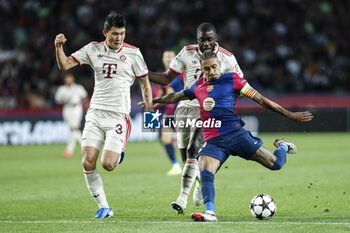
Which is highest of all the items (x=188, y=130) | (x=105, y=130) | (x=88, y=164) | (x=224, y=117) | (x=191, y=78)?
(x=191, y=78)

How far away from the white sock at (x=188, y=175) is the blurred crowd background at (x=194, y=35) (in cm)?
1542

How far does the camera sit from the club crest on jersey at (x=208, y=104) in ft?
24.3

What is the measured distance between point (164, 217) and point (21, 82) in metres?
16.5

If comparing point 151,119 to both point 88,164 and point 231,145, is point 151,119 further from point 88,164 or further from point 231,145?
point 231,145

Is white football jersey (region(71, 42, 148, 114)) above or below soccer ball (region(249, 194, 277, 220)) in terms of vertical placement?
above

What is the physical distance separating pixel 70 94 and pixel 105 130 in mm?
11740

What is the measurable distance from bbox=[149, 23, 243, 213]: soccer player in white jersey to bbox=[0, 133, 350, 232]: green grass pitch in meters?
0.50

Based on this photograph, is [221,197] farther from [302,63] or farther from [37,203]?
[302,63]

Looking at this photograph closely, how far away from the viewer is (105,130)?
7793 mm

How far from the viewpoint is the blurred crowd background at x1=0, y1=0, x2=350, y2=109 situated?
24.0m

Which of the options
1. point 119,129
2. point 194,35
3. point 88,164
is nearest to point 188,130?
point 119,129

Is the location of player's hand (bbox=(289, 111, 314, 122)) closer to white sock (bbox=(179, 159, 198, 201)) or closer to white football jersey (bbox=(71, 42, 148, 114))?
white sock (bbox=(179, 159, 198, 201))

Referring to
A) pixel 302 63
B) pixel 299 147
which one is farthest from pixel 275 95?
pixel 299 147

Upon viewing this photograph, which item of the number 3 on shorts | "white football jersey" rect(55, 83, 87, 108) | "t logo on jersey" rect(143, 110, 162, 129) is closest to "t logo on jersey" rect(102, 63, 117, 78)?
the number 3 on shorts
